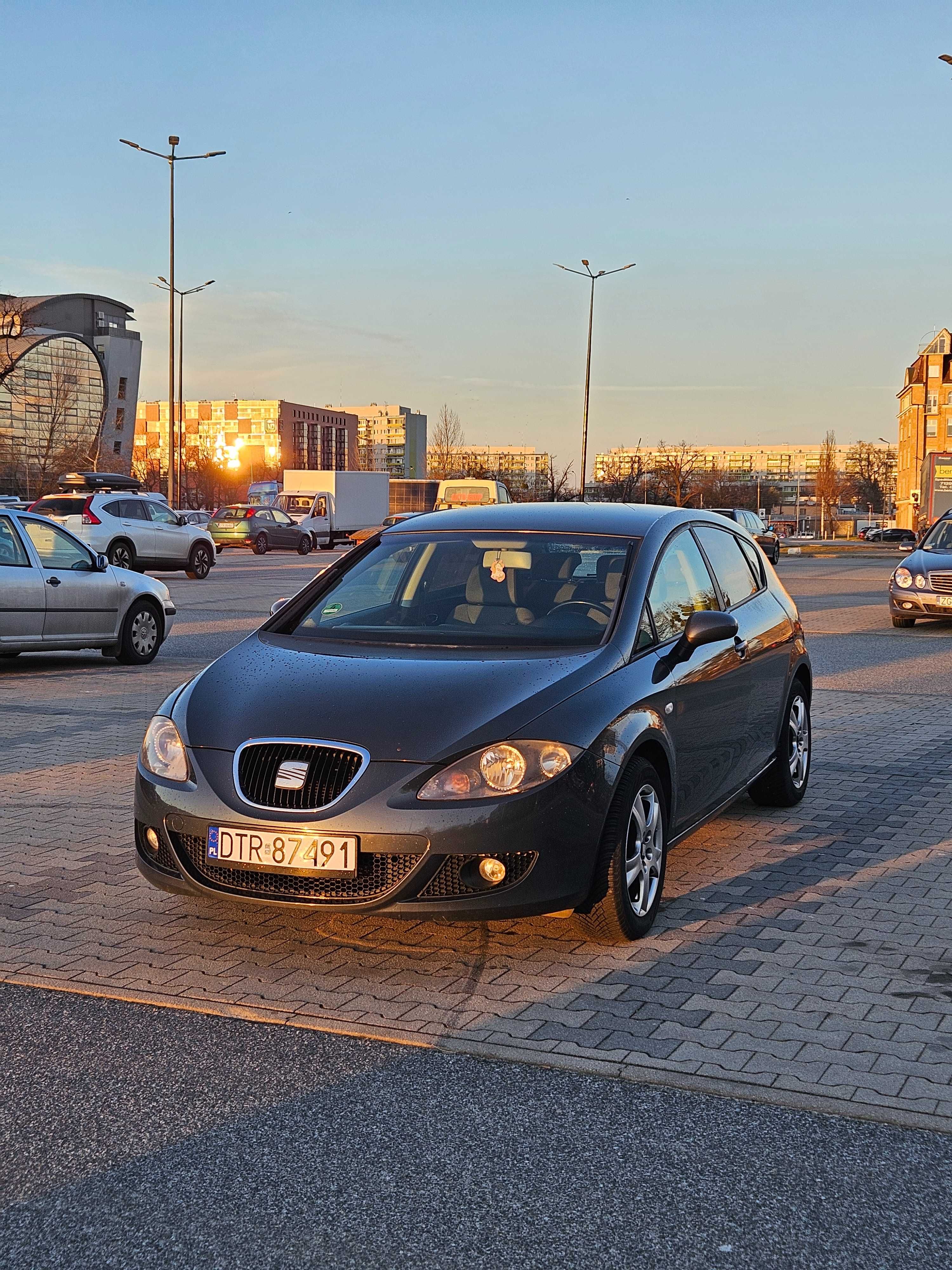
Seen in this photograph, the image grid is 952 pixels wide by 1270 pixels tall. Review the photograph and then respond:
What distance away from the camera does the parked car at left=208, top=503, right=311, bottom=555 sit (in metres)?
46.9

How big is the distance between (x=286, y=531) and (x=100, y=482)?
12.6 metres

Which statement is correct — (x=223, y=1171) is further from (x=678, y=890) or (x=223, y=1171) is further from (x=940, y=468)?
(x=940, y=468)

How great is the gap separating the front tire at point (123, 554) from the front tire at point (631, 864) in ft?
79.1

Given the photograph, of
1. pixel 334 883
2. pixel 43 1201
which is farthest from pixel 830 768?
pixel 43 1201

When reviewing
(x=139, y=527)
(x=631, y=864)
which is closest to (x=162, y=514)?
(x=139, y=527)

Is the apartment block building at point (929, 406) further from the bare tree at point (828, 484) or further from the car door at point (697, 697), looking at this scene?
the car door at point (697, 697)

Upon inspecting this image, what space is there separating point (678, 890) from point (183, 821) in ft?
6.91

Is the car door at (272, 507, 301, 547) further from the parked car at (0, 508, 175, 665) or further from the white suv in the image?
the parked car at (0, 508, 175, 665)

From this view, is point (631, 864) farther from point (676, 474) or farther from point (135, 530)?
point (676, 474)

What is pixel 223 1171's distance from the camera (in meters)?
3.26

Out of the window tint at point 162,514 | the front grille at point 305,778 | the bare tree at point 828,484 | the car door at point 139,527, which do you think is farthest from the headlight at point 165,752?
the bare tree at point 828,484

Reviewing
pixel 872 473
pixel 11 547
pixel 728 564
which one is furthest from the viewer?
pixel 872 473

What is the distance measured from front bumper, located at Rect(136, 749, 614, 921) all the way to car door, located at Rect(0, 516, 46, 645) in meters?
8.78

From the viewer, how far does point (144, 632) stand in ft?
47.1
